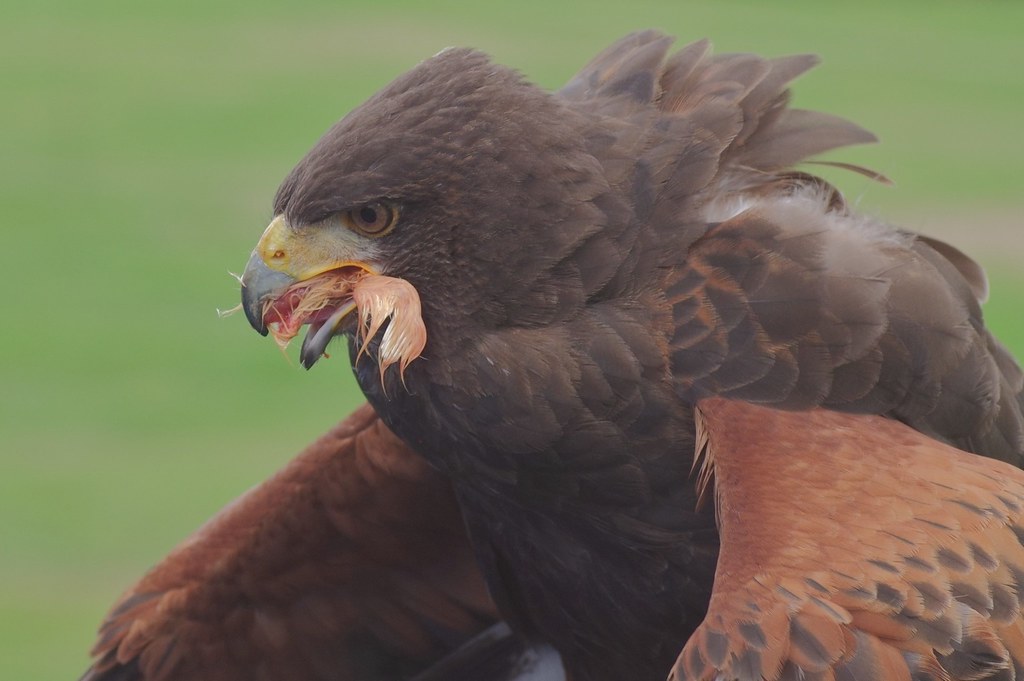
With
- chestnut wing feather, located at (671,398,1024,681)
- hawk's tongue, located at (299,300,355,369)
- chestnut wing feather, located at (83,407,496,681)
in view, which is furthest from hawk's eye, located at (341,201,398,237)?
chestnut wing feather, located at (83,407,496,681)

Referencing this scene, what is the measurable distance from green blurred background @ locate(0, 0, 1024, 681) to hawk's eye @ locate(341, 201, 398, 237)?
1.17 meters

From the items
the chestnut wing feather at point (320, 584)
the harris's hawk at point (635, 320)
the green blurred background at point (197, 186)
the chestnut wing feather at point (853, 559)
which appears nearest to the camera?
the chestnut wing feather at point (853, 559)

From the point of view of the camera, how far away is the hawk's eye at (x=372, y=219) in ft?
11.8

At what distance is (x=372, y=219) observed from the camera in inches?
142

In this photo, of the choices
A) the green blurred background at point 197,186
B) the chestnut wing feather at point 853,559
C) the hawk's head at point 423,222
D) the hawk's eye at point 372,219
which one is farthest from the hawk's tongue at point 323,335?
the green blurred background at point 197,186

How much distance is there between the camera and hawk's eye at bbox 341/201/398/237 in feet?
11.8

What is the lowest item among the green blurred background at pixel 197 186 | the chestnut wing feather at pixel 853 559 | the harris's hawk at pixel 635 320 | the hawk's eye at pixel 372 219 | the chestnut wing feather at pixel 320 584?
the green blurred background at pixel 197 186

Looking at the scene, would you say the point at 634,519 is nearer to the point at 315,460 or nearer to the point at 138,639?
the point at 315,460

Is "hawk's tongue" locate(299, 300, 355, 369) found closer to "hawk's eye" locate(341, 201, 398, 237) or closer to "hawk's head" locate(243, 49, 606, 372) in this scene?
"hawk's head" locate(243, 49, 606, 372)

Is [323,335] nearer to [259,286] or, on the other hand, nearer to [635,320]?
[259,286]

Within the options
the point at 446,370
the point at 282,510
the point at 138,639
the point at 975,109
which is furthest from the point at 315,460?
the point at 975,109

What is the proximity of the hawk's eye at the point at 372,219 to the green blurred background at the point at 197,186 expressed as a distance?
1.17 metres

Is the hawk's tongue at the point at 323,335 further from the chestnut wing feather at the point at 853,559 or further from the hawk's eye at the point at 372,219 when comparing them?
the chestnut wing feather at the point at 853,559

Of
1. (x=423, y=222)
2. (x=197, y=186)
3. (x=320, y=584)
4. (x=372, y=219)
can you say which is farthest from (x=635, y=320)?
(x=197, y=186)
